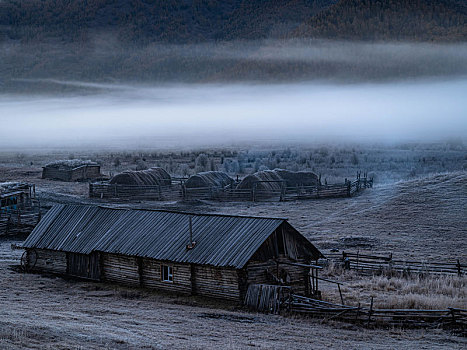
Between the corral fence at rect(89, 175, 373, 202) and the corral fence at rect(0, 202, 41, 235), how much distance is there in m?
12.2

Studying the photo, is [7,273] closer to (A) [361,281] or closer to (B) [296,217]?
(A) [361,281]

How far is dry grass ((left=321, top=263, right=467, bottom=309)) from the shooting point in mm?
21942

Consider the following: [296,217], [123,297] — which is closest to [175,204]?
[296,217]

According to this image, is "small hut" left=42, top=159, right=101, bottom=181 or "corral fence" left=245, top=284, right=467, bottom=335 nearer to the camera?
"corral fence" left=245, top=284, right=467, bottom=335

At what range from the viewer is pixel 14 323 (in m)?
16.5

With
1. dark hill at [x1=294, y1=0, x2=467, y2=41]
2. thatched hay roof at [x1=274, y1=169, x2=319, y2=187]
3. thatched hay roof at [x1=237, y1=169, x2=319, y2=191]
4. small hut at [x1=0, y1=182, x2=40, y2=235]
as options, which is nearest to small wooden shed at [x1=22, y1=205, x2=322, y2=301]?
small hut at [x1=0, y1=182, x2=40, y2=235]

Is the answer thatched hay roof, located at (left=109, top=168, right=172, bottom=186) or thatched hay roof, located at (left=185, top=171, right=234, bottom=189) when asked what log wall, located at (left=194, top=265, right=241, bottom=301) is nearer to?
thatched hay roof, located at (left=185, top=171, right=234, bottom=189)

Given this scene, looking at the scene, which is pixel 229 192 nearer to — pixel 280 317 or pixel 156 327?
pixel 280 317

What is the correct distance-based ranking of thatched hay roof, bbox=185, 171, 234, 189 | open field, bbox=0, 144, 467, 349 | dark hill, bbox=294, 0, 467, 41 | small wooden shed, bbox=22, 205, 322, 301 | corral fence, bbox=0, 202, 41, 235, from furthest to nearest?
dark hill, bbox=294, 0, 467, 41 → thatched hay roof, bbox=185, 171, 234, 189 → corral fence, bbox=0, 202, 41, 235 → small wooden shed, bbox=22, 205, 322, 301 → open field, bbox=0, 144, 467, 349

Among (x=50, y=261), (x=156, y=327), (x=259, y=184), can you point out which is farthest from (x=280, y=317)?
(x=259, y=184)

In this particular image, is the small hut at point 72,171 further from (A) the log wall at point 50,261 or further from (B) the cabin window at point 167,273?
(B) the cabin window at point 167,273

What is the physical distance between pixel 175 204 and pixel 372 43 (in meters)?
158

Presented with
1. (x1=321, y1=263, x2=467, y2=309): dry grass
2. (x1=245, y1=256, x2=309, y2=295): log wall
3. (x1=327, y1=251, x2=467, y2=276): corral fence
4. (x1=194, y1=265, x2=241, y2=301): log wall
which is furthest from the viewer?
(x1=327, y1=251, x2=467, y2=276): corral fence

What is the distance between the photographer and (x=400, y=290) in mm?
25188
